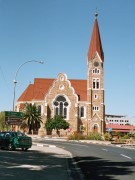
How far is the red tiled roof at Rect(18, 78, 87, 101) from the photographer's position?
8550 cm

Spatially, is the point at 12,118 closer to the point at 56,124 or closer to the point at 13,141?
the point at 13,141

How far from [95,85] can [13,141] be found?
61192 millimetres

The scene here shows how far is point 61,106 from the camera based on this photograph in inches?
3292

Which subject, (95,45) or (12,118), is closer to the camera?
(12,118)

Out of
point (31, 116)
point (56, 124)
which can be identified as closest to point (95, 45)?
point (56, 124)

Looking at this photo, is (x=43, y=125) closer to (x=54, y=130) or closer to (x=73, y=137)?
(x=54, y=130)

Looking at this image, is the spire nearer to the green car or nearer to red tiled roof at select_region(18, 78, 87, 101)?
red tiled roof at select_region(18, 78, 87, 101)

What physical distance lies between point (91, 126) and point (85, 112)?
5.20 metres

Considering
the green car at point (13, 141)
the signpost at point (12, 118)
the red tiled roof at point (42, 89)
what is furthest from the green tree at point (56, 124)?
the green car at point (13, 141)

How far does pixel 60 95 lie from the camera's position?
84312mm

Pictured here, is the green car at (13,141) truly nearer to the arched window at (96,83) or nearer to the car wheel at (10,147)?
the car wheel at (10,147)

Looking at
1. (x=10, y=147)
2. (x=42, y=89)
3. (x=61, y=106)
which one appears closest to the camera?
(x=10, y=147)

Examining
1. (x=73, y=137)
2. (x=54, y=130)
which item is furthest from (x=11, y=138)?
(x=54, y=130)

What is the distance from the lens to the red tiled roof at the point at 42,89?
8550 cm
